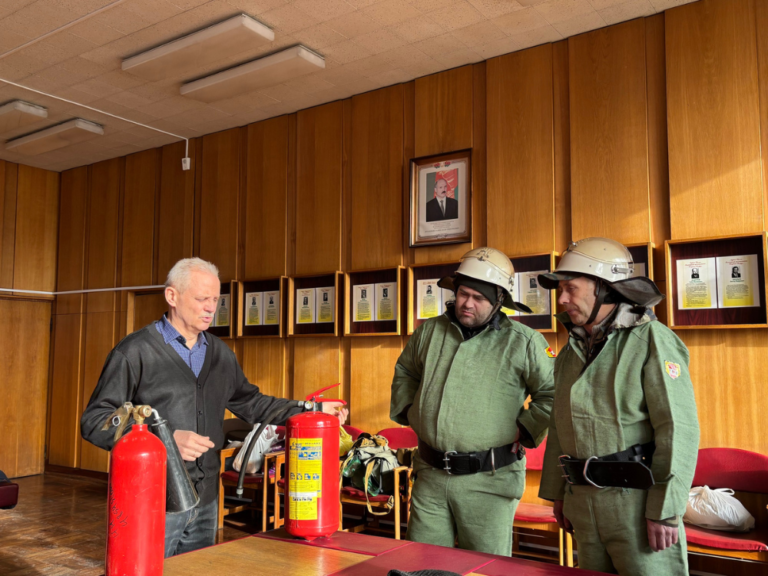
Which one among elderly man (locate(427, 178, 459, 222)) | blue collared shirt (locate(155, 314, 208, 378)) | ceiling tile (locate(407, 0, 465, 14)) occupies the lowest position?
blue collared shirt (locate(155, 314, 208, 378))

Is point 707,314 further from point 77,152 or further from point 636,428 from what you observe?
point 77,152

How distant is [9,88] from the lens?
5.91 metres

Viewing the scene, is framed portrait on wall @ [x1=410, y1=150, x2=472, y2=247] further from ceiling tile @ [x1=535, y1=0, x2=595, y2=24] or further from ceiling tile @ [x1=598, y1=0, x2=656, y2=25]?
ceiling tile @ [x1=598, y1=0, x2=656, y2=25]

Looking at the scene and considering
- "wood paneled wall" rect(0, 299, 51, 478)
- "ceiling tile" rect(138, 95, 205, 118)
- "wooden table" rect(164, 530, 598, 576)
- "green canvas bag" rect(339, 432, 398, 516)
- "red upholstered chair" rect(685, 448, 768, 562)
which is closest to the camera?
"wooden table" rect(164, 530, 598, 576)

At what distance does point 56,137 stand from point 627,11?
18.6 ft

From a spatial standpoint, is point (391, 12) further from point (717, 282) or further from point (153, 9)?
point (717, 282)

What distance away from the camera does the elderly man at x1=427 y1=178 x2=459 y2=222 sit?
521 cm

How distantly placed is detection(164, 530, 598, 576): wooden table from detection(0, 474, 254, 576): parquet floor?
3.01 m

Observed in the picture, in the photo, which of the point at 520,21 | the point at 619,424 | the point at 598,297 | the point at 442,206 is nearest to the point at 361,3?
the point at 520,21

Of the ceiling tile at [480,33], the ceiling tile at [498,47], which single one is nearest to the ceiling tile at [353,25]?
the ceiling tile at [480,33]

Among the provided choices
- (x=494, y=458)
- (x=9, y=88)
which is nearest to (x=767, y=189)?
(x=494, y=458)

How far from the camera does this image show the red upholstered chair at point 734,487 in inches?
132

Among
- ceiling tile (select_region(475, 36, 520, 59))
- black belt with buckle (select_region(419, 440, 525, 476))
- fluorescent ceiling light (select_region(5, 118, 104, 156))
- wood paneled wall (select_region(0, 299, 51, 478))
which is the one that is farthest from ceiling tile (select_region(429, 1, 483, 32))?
wood paneled wall (select_region(0, 299, 51, 478))

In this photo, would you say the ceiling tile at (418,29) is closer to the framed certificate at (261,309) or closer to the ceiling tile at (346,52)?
the ceiling tile at (346,52)
